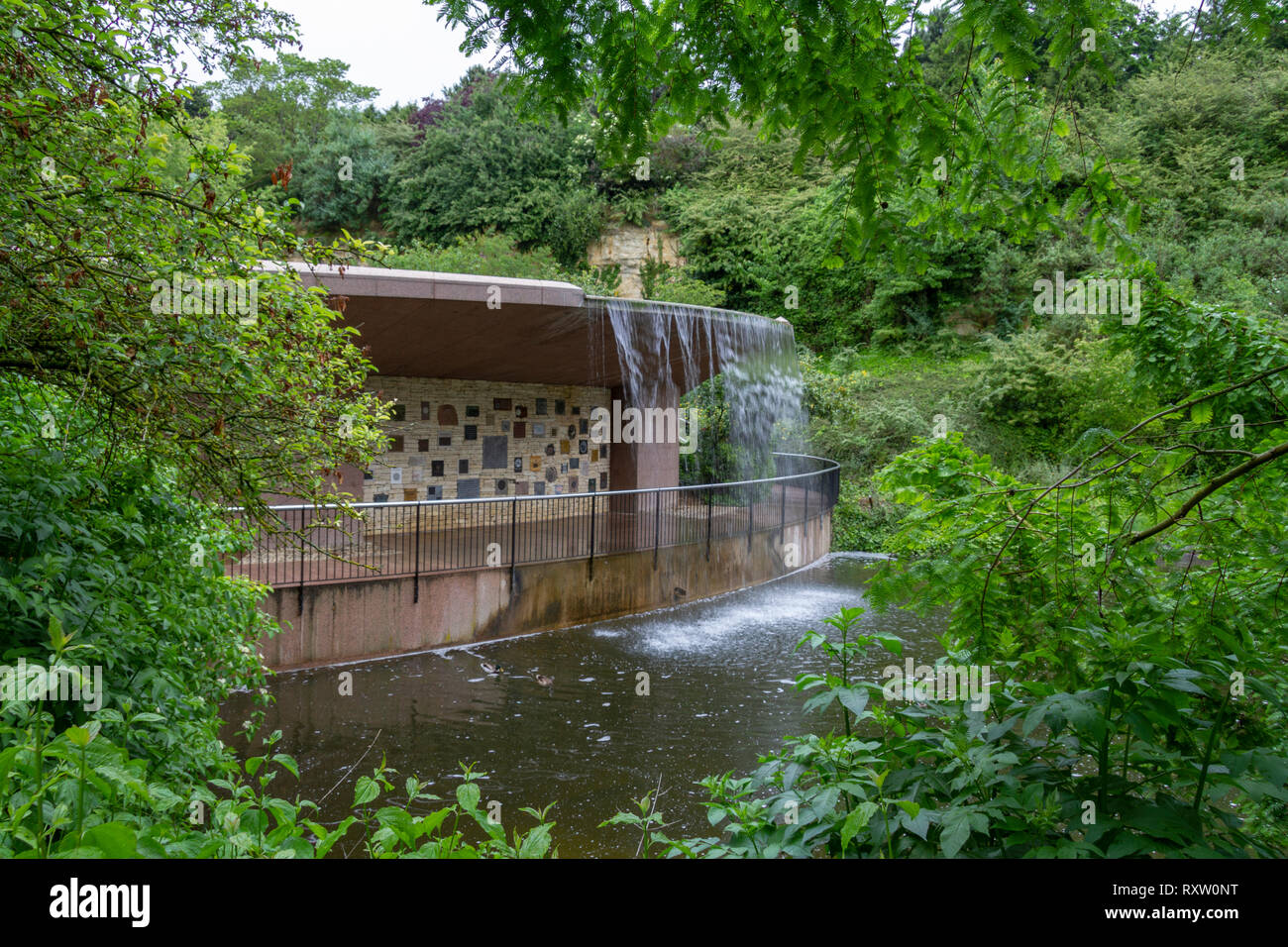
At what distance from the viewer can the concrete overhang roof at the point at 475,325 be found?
10.4 metres

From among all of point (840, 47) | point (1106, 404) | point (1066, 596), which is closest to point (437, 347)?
point (840, 47)

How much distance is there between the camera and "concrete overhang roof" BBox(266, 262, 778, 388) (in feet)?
34.0

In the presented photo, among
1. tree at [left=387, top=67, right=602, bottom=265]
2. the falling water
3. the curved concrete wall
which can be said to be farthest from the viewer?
tree at [left=387, top=67, right=602, bottom=265]

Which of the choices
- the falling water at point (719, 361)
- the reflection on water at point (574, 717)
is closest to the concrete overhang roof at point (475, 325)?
the falling water at point (719, 361)

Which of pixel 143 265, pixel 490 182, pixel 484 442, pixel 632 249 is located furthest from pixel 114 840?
pixel 632 249

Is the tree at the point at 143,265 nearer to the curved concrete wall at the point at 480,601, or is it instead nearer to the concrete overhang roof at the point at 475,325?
the curved concrete wall at the point at 480,601

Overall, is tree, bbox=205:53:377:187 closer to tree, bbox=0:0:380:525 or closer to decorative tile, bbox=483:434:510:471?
decorative tile, bbox=483:434:510:471

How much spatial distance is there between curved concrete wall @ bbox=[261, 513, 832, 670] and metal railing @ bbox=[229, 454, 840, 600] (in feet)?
0.50

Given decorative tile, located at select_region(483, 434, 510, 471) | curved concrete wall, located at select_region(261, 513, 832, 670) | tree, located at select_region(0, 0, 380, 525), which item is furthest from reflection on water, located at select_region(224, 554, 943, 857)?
decorative tile, located at select_region(483, 434, 510, 471)

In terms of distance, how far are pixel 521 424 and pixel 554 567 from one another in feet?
19.0

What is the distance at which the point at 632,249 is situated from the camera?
33031 millimetres

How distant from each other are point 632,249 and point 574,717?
28.2 metres

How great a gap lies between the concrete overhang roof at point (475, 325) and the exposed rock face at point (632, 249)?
1780cm
